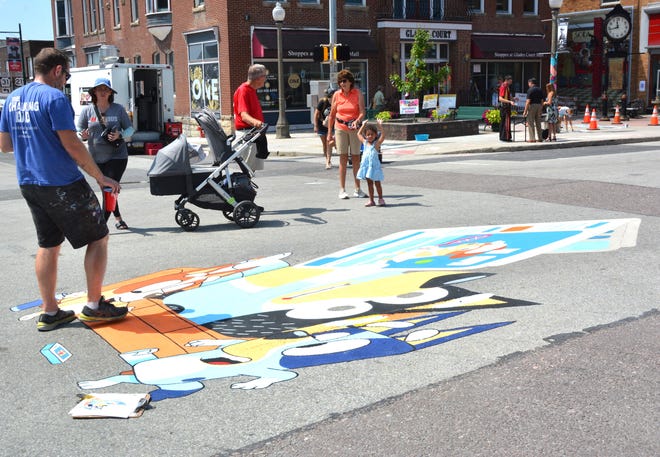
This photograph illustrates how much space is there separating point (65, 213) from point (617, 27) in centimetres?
3769

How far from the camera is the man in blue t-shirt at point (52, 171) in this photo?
5.25m

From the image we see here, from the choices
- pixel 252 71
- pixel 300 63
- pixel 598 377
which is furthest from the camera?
pixel 300 63

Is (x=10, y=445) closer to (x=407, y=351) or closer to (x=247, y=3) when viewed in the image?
(x=407, y=351)

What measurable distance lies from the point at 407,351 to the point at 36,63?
3363mm

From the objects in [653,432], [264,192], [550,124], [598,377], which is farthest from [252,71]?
[550,124]

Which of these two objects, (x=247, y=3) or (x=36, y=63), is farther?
(x=247, y=3)

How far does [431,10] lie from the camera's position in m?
35.6

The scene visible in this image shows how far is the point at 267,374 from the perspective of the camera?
14.9ft

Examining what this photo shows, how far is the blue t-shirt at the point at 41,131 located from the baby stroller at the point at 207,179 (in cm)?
387

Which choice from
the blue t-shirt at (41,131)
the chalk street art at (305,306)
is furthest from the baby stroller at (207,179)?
the blue t-shirt at (41,131)

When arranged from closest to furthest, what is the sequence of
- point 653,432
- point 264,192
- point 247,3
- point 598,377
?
point 653,432 < point 598,377 < point 264,192 < point 247,3

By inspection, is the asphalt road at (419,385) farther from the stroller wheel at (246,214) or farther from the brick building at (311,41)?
the brick building at (311,41)

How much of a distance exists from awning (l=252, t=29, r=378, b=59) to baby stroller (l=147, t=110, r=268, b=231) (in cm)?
2118

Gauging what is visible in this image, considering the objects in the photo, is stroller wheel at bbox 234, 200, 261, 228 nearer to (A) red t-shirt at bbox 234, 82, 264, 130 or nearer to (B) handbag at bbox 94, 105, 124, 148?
(A) red t-shirt at bbox 234, 82, 264, 130
